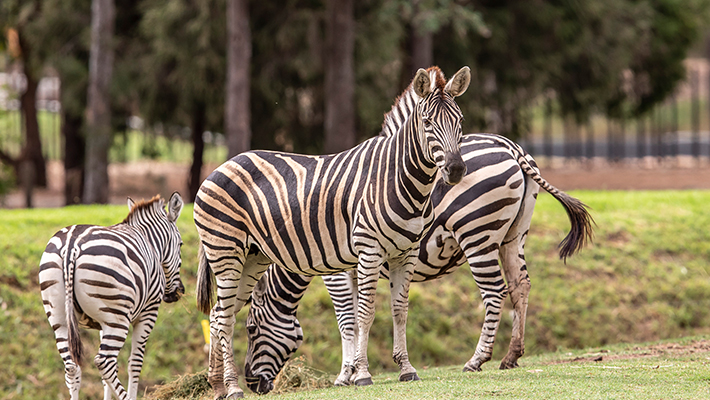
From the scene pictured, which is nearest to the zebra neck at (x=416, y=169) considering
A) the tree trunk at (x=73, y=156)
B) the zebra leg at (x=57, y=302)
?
the zebra leg at (x=57, y=302)

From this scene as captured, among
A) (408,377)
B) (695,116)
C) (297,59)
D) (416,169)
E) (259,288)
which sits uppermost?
(297,59)

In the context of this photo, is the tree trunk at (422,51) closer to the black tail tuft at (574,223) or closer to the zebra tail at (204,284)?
the black tail tuft at (574,223)

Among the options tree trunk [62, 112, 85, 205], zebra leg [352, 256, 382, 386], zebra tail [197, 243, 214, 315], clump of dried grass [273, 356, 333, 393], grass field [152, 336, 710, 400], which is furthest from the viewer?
tree trunk [62, 112, 85, 205]

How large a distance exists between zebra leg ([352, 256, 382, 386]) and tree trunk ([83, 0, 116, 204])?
1055 cm

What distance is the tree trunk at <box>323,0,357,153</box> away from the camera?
45.8ft

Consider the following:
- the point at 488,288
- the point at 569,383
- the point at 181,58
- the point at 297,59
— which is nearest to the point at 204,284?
the point at 488,288

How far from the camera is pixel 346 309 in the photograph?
272 inches

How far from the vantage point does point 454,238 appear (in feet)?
22.2

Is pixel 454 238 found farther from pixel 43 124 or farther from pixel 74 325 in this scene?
pixel 43 124

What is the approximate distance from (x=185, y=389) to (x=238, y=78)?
26.7ft

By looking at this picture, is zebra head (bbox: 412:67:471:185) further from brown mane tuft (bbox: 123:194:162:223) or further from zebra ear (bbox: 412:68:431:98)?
brown mane tuft (bbox: 123:194:162:223)

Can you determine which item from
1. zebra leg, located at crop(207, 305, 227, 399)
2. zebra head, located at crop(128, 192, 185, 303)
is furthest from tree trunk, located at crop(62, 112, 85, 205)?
zebra leg, located at crop(207, 305, 227, 399)

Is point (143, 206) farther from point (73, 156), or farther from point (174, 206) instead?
point (73, 156)

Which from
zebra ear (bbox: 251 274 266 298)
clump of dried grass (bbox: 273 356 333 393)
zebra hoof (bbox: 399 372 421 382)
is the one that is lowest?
clump of dried grass (bbox: 273 356 333 393)
